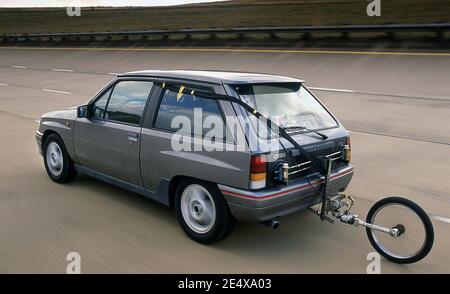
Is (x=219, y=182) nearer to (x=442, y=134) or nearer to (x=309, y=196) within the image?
(x=309, y=196)

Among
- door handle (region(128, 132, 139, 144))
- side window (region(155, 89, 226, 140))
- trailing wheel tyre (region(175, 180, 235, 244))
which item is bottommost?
trailing wheel tyre (region(175, 180, 235, 244))

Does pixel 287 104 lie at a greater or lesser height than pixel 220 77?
lesser

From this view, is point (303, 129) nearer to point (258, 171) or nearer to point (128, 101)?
point (258, 171)

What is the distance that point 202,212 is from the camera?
4.22 m

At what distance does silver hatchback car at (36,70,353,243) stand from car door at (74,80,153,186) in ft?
0.04

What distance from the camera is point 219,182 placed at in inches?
157

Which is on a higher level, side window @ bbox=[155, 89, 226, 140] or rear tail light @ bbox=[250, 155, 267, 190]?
side window @ bbox=[155, 89, 226, 140]

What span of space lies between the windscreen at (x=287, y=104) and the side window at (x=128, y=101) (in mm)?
1170

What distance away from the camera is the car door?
4828 mm

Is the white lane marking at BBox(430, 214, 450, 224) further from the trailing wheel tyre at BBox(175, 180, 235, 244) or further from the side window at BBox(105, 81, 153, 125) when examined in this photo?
the side window at BBox(105, 81, 153, 125)

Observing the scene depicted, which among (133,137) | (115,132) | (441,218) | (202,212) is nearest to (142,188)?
(133,137)

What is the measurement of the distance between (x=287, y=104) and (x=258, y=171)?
0.96m

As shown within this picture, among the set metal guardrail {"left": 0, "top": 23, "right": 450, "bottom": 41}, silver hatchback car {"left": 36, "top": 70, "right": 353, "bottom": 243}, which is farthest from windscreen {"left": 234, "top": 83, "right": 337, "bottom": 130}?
metal guardrail {"left": 0, "top": 23, "right": 450, "bottom": 41}
